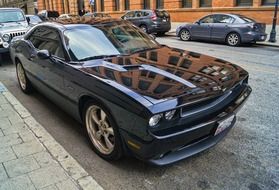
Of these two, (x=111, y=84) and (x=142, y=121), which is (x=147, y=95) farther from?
(x=111, y=84)

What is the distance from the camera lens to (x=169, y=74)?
3.23 metres

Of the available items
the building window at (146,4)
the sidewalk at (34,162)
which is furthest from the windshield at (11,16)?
the building window at (146,4)

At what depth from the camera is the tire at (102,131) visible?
10.2ft

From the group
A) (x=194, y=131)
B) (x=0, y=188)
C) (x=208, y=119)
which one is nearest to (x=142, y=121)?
(x=194, y=131)

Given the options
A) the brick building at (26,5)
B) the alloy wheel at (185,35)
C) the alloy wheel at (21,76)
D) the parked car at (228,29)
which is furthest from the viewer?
the brick building at (26,5)

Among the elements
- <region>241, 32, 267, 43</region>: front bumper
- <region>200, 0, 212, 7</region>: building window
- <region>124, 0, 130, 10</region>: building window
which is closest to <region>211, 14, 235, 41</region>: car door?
<region>241, 32, 267, 43</region>: front bumper

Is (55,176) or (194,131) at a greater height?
(194,131)

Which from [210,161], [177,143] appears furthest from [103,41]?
[210,161]

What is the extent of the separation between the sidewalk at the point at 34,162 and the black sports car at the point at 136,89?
0.44 metres

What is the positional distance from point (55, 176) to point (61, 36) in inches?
82.2

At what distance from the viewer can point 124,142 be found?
296 centimetres

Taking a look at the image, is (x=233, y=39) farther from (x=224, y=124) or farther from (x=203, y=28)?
(x=224, y=124)

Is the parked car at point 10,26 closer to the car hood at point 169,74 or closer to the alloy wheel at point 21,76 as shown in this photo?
the alloy wheel at point 21,76

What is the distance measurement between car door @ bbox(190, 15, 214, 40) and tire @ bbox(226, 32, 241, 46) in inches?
45.7
